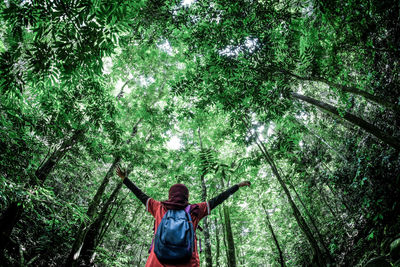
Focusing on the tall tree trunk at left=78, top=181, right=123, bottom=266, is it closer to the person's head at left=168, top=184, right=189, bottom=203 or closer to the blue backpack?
the person's head at left=168, top=184, right=189, bottom=203

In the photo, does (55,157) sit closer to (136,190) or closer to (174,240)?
(136,190)

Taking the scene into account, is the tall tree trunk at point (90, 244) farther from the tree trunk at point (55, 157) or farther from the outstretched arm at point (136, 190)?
the outstretched arm at point (136, 190)

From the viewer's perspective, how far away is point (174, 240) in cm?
197

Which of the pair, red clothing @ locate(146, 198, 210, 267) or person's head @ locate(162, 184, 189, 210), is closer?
red clothing @ locate(146, 198, 210, 267)

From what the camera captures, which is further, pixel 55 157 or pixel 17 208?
pixel 55 157

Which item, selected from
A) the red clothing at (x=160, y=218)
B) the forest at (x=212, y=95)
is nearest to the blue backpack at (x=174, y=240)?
the red clothing at (x=160, y=218)

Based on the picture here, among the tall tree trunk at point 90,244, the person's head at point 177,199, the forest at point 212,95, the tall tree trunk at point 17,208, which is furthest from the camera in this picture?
the tall tree trunk at point 90,244

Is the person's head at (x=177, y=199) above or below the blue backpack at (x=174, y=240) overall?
above

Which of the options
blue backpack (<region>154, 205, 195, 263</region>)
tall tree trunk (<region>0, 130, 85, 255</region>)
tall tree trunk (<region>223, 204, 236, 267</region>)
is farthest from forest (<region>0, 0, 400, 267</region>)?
tall tree trunk (<region>223, 204, 236, 267</region>)

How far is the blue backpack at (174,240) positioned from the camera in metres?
1.91

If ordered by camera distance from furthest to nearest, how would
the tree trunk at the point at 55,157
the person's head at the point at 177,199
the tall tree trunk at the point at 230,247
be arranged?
the tall tree trunk at the point at 230,247 < the tree trunk at the point at 55,157 < the person's head at the point at 177,199

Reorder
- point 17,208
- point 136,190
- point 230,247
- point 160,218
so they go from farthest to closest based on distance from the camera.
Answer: point 230,247 → point 17,208 → point 136,190 → point 160,218

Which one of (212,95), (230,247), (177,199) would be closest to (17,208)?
(177,199)

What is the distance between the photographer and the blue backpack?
1.91 metres
